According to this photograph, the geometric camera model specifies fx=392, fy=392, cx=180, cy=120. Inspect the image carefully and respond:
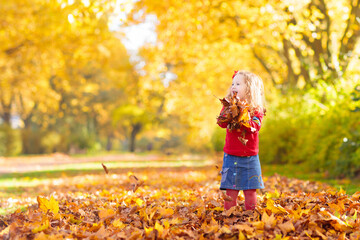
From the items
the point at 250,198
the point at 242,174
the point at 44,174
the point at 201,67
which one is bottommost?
the point at 44,174

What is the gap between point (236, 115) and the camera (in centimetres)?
354

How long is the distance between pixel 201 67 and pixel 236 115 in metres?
14.8

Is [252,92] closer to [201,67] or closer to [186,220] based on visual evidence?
[186,220]

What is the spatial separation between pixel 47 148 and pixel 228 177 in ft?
74.2

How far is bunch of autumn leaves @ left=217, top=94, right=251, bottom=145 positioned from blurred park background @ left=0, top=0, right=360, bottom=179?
11.0 feet

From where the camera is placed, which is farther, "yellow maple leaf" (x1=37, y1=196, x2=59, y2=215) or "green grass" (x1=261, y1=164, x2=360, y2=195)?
"green grass" (x1=261, y1=164, x2=360, y2=195)

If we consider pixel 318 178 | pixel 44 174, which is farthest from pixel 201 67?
pixel 318 178

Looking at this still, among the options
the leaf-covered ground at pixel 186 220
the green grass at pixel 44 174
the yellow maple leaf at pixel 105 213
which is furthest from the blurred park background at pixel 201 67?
the yellow maple leaf at pixel 105 213

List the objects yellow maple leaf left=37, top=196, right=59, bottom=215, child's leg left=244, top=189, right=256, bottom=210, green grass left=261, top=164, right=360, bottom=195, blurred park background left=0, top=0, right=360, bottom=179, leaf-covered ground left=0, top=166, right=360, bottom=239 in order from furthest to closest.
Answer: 1. blurred park background left=0, top=0, right=360, bottom=179
2. green grass left=261, top=164, right=360, bottom=195
3. yellow maple leaf left=37, top=196, right=59, bottom=215
4. child's leg left=244, top=189, right=256, bottom=210
5. leaf-covered ground left=0, top=166, right=360, bottom=239

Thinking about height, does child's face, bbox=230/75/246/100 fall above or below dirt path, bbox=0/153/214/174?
above

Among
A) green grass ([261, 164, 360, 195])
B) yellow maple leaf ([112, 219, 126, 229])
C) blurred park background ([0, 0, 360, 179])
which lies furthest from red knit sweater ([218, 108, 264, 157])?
blurred park background ([0, 0, 360, 179])

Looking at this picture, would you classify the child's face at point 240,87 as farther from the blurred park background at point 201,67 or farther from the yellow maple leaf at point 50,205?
the blurred park background at point 201,67

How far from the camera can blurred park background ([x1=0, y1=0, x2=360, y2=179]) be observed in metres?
7.71

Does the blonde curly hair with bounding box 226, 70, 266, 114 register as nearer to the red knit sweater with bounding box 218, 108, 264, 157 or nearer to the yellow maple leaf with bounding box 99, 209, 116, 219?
the red knit sweater with bounding box 218, 108, 264, 157
